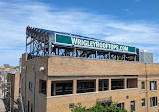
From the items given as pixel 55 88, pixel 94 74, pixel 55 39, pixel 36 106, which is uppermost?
pixel 55 39

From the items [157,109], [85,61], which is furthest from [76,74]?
[157,109]

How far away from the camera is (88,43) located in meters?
23.1

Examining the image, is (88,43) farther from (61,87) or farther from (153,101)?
(153,101)

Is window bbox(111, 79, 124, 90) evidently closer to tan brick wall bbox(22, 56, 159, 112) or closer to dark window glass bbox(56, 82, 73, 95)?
tan brick wall bbox(22, 56, 159, 112)

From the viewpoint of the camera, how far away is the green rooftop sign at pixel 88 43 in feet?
68.1

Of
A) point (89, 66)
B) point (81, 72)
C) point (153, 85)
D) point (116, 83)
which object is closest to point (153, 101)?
point (153, 85)

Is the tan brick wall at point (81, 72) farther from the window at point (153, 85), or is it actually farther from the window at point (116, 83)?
the window at point (116, 83)

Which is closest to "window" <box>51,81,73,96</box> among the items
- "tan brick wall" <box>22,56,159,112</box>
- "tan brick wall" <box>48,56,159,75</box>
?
"tan brick wall" <box>22,56,159,112</box>

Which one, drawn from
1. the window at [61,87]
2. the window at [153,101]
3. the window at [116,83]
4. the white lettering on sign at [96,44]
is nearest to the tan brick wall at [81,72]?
the window at [153,101]

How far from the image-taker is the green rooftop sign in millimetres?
20766

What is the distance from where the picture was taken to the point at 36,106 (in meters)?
19.9

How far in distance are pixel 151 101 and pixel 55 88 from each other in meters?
18.1

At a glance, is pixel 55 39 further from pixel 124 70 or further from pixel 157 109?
pixel 157 109

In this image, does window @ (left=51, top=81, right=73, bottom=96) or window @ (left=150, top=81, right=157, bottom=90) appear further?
window @ (left=150, top=81, right=157, bottom=90)
